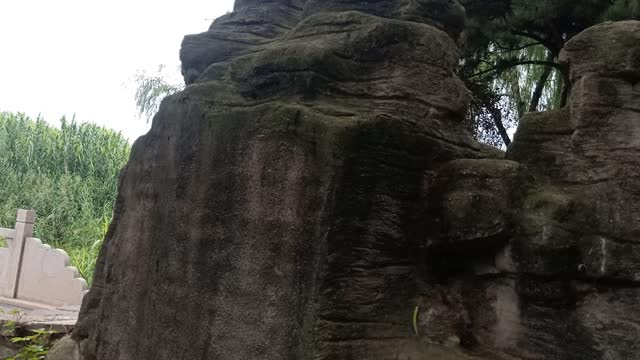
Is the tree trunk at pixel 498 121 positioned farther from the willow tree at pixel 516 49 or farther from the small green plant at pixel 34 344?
the small green plant at pixel 34 344

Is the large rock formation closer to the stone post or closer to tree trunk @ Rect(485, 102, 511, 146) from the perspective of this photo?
the stone post

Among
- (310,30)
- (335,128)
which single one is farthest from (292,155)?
(310,30)

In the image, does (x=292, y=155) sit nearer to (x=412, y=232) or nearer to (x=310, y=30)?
(x=412, y=232)

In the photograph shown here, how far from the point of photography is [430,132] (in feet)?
9.09

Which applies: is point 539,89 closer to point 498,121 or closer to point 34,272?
point 498,121

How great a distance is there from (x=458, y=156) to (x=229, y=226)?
3.33 feet

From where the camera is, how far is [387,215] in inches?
100.0

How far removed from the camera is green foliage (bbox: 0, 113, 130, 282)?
13.8 m

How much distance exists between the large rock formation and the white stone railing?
5.46 metres

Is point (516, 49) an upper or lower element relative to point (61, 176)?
upper

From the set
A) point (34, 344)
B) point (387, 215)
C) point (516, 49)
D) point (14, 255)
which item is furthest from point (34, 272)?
point (387, 215)

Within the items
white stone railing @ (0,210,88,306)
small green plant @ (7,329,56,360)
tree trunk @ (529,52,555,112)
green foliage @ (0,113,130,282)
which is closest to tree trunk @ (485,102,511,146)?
tree trunk @ (529,52,555,112)

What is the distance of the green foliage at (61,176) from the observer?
1384cm

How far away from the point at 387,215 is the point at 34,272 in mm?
7327
